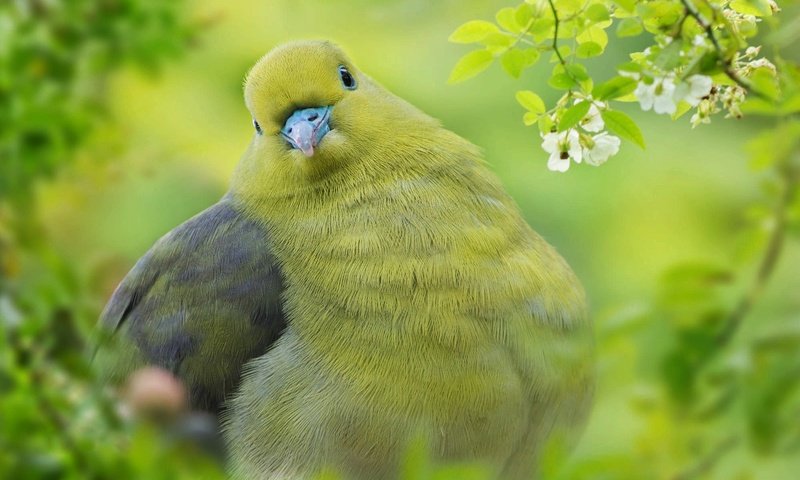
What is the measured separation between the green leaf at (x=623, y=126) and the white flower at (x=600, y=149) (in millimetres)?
75

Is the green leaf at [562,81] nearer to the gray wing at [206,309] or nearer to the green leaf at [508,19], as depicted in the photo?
the green leaf at [508,19]

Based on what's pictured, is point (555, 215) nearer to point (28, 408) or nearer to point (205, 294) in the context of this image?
point (205, 294)

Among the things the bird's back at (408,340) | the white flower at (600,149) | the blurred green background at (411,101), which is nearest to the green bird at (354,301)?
the bird's back at (408,340)

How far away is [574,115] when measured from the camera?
44.2 inches

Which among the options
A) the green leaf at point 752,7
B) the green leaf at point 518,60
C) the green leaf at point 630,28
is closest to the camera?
the green leaf at point 752,7

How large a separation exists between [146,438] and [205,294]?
101cm

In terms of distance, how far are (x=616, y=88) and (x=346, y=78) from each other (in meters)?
1.01

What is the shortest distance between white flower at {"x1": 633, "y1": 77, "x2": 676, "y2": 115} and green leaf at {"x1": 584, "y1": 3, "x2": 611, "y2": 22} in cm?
10

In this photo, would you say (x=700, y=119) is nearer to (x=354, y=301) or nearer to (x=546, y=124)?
(x=546, y=124)

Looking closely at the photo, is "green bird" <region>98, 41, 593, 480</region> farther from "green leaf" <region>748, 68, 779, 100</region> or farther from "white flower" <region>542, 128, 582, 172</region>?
"green leaf" <region>748, 68, 779, 100</region>

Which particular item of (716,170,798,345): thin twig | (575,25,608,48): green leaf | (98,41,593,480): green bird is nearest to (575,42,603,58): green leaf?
(575,25,608,48): green leaf

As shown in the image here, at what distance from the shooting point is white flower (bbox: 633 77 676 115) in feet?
3.39

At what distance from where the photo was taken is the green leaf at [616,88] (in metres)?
1.07

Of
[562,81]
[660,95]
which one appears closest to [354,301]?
[562,81]
